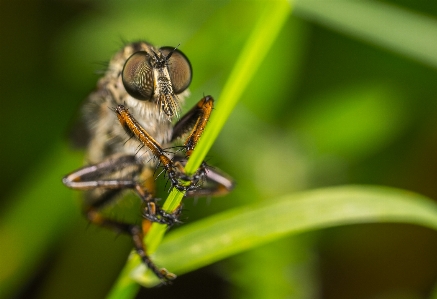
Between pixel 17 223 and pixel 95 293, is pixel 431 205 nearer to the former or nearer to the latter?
pixel 95 293

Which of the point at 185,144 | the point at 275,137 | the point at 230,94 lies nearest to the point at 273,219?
the point at 185,144

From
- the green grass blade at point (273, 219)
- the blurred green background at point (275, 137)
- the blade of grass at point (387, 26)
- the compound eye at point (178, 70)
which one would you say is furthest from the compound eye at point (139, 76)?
the blade of grass at point (387, 26)

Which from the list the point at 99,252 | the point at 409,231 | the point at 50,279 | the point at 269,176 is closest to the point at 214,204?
the point at 269,176

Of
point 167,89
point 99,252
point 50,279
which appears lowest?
point 50,279

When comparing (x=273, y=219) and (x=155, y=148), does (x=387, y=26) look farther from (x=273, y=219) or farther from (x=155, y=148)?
(x=155, y=148)

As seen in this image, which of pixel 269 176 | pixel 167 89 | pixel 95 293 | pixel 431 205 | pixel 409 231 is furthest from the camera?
pixel 409 231

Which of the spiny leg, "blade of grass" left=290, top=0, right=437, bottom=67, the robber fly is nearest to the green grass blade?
the robber fly
